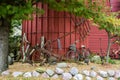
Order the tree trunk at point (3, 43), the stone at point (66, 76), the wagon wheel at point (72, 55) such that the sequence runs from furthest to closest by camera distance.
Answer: the wagon wheel at point (72, 55) < the tree trunk at point (3, 43) < the stone at point (66, 76)

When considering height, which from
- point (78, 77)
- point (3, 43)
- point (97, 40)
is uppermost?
point (3, 43)

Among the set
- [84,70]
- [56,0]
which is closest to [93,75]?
[84,70]

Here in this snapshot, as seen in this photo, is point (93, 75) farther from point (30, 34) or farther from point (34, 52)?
point (30, 34)

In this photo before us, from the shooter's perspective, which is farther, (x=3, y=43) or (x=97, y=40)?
(x=97, y=40)

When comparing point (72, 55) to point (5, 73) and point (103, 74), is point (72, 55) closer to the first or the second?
point (103, 74)

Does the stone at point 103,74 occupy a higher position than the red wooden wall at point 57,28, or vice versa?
the red wooden wall at point 57,28

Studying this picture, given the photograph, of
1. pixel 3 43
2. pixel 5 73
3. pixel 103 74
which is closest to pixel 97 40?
pixel 103 74

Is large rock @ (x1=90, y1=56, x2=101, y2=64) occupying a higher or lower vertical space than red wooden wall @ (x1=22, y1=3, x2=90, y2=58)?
lower

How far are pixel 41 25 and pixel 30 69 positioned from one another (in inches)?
92.6

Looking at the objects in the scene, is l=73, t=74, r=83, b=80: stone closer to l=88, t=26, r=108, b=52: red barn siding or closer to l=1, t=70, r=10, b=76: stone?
l=1, t=70, r=10, b=76: stone

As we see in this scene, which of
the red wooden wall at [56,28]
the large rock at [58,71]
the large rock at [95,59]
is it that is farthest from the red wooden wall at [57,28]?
the large rock at [58,71]

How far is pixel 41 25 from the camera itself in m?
11.4

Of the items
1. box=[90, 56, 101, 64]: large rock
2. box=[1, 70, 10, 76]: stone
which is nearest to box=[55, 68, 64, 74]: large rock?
box=[1, 70, 10, 76]: stone

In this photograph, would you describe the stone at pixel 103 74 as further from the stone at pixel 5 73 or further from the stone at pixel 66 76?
the stone at pixel 5 73
